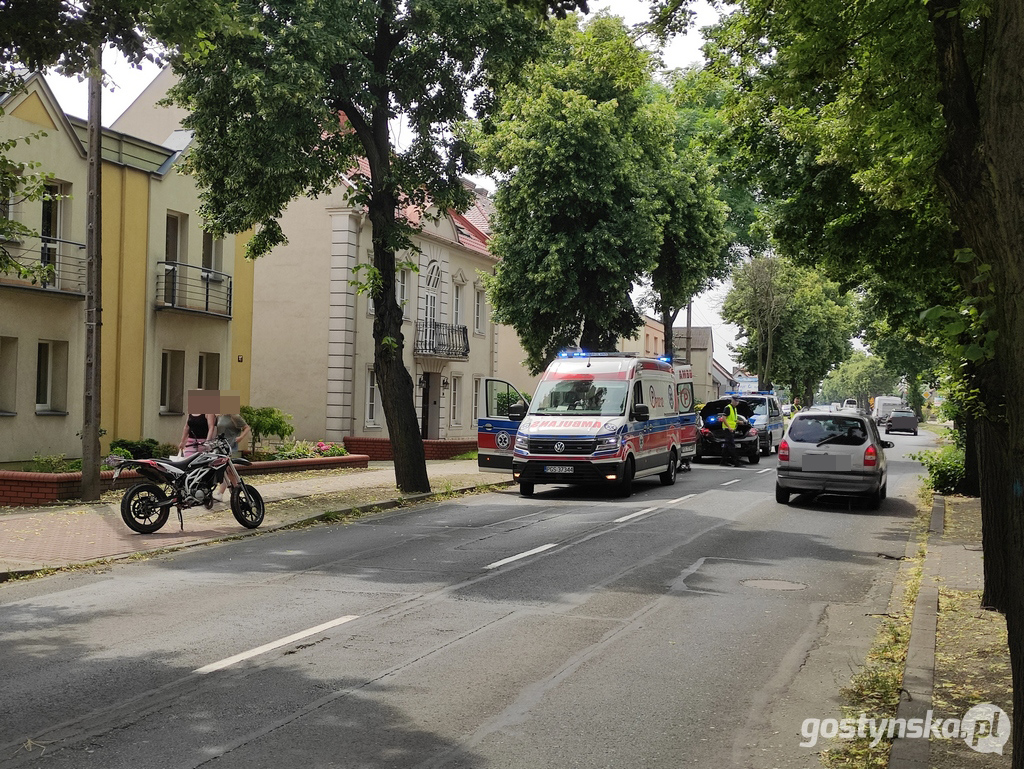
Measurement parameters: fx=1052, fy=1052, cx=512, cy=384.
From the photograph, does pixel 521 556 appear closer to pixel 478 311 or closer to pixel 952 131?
pixel 952 131

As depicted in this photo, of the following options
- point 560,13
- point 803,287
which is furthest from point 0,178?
point 803,287

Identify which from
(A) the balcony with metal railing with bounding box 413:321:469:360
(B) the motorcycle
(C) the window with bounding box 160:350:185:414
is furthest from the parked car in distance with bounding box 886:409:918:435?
(B) the motorcycle

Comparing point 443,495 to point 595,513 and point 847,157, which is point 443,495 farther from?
point 847,157

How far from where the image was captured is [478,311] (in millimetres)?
42031

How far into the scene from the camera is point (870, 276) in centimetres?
1745

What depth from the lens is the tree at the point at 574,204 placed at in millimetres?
29141

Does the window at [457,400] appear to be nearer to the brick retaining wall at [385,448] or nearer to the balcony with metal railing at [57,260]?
the brick retaining wall at [385,448]

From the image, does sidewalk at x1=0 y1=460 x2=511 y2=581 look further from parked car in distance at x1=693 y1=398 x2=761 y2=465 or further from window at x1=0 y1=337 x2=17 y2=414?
parked car in distance at x1=693 y1=398 x2=761 y2=465

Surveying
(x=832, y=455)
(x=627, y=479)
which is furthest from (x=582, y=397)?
(x=832, y=455)

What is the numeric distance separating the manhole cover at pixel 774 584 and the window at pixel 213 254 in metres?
19.1

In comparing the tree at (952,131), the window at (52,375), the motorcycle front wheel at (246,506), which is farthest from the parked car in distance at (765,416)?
the motorcycle front wheel at (246,506)

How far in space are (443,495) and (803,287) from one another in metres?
44.3

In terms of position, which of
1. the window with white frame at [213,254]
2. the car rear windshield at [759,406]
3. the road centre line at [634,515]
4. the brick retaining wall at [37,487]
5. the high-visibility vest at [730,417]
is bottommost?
the road centre line at [634,515]

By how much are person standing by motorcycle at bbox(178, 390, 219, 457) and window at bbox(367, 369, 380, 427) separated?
19.4 m
